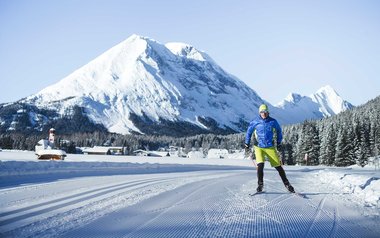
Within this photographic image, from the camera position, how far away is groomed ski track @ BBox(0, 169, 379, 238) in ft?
17.7

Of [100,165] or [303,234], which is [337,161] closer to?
[100,165]

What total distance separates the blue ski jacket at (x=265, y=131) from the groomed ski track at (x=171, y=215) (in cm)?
138

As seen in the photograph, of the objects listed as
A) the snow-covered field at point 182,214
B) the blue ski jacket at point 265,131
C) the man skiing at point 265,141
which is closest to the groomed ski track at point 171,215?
the snow-covered field at point 182,214

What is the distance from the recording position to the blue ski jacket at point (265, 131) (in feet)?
32.8

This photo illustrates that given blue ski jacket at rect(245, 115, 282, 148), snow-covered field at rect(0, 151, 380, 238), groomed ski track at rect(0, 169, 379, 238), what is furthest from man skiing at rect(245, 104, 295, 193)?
groomed ski track at rect(0, 169, 379, 238)

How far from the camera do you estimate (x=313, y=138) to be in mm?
72062

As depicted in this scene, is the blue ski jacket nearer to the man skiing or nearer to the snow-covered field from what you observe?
the man skiing

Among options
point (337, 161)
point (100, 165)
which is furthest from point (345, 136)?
point (100, 165)

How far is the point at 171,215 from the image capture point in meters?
6.59

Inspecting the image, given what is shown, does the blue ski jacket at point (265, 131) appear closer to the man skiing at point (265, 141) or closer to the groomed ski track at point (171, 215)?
the man skiing at point (265, 141)

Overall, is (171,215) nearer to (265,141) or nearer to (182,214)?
(182,214)

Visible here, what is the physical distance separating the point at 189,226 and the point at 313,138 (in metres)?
70.2

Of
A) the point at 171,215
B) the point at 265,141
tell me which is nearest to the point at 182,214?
the point at 171,215

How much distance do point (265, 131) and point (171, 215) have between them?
14.2 feet
